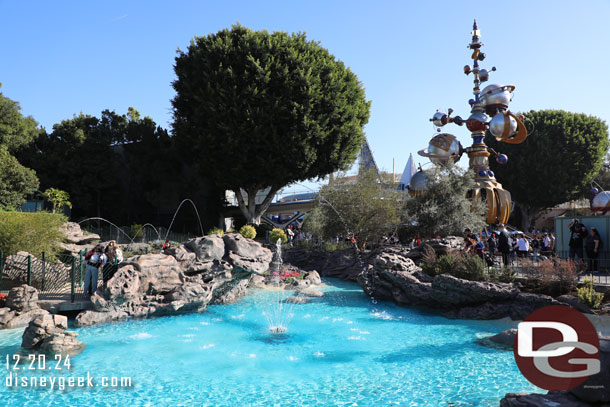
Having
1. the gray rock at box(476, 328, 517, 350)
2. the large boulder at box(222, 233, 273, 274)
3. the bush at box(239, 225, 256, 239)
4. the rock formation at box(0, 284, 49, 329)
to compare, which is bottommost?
the gray rock at box(476, 328, 517, 350)

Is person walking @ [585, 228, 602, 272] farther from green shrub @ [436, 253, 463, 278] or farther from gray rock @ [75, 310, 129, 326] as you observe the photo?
gray rock @ [75, 310, 129, 326]

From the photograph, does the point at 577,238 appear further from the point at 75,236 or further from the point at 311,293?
the point at 75,236

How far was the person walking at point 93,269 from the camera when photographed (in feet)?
38.6

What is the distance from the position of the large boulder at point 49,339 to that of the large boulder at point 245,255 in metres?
5.61

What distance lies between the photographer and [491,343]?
918cm

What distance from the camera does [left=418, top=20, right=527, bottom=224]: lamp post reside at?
24641 mm

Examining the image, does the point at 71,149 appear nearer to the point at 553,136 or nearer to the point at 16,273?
the point at 16,273

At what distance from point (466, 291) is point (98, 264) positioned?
10740mm

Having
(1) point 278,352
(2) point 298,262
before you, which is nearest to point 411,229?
(2) point 298,262

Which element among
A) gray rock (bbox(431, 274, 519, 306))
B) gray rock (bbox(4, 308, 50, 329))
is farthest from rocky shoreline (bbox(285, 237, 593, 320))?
gray rock (bbox(4, 308, 50, 329))

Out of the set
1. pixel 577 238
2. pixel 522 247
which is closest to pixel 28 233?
pixel 522 247

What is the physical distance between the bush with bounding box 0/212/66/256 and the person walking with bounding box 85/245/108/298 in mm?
3610

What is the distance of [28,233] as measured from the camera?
1440cm

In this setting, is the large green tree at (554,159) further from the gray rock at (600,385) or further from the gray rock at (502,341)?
the gray rock at (600,385)
